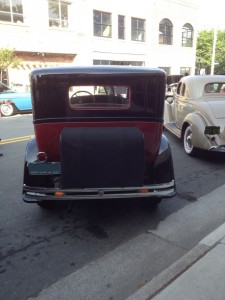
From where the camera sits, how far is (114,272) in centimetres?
287

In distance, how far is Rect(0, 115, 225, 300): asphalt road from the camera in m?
2.79

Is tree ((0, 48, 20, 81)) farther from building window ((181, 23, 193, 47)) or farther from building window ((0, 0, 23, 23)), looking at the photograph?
building window ((181, 23, 193, 47))

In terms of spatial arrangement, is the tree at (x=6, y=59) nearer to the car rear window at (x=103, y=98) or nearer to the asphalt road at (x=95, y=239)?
the asphalt road at (x=95, y=239)

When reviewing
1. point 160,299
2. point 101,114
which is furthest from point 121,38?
point 160,299

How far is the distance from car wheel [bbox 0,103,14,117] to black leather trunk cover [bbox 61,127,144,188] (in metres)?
11.2

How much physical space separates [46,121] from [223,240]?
2454 millimetres

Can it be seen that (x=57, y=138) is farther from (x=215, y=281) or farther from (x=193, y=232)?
(x=215, y=281)

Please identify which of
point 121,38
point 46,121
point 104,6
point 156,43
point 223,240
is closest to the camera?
point 223,240

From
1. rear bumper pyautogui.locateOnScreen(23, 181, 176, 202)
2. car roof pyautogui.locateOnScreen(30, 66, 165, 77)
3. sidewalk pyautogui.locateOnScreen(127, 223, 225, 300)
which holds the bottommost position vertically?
sidewalk pyautogui.locateOnScreen(127, 223, 225, 300)

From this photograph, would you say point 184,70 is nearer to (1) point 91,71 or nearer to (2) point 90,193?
(1) point 91,71

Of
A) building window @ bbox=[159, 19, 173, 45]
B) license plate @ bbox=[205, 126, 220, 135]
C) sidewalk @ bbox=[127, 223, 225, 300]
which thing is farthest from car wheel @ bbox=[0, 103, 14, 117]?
building window @ bbox=[159, 19, 173, 45]

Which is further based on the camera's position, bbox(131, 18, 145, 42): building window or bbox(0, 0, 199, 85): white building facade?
bbox(131, 18, 145, 42): building window

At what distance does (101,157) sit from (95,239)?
39.3 inches

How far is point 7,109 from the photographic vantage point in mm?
13578
